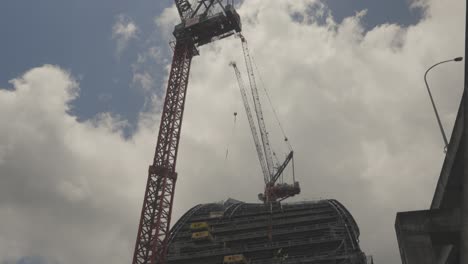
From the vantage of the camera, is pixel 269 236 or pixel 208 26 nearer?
pixel 208 26

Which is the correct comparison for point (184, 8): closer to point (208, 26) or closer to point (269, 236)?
point (208, 26)

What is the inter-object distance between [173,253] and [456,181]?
85.3 meters

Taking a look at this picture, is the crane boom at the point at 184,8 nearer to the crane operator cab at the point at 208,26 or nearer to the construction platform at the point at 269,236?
the crane operator cab at the point at 208,26

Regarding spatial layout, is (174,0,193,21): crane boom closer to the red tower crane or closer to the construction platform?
the red tower crane

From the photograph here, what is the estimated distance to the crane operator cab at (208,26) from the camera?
255 ft

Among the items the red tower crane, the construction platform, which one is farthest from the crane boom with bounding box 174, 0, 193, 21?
the construction platform

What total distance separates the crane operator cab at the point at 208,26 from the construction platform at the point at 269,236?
1869 inches

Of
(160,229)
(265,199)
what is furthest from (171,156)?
(265,199)

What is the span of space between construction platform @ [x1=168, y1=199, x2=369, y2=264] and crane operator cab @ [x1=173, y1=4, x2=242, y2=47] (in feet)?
156

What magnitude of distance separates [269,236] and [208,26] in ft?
174

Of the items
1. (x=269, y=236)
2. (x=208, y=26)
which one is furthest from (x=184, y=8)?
(x=269, y=236)

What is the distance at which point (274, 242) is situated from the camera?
101 meters

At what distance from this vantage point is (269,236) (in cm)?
10369

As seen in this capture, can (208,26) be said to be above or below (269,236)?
above
